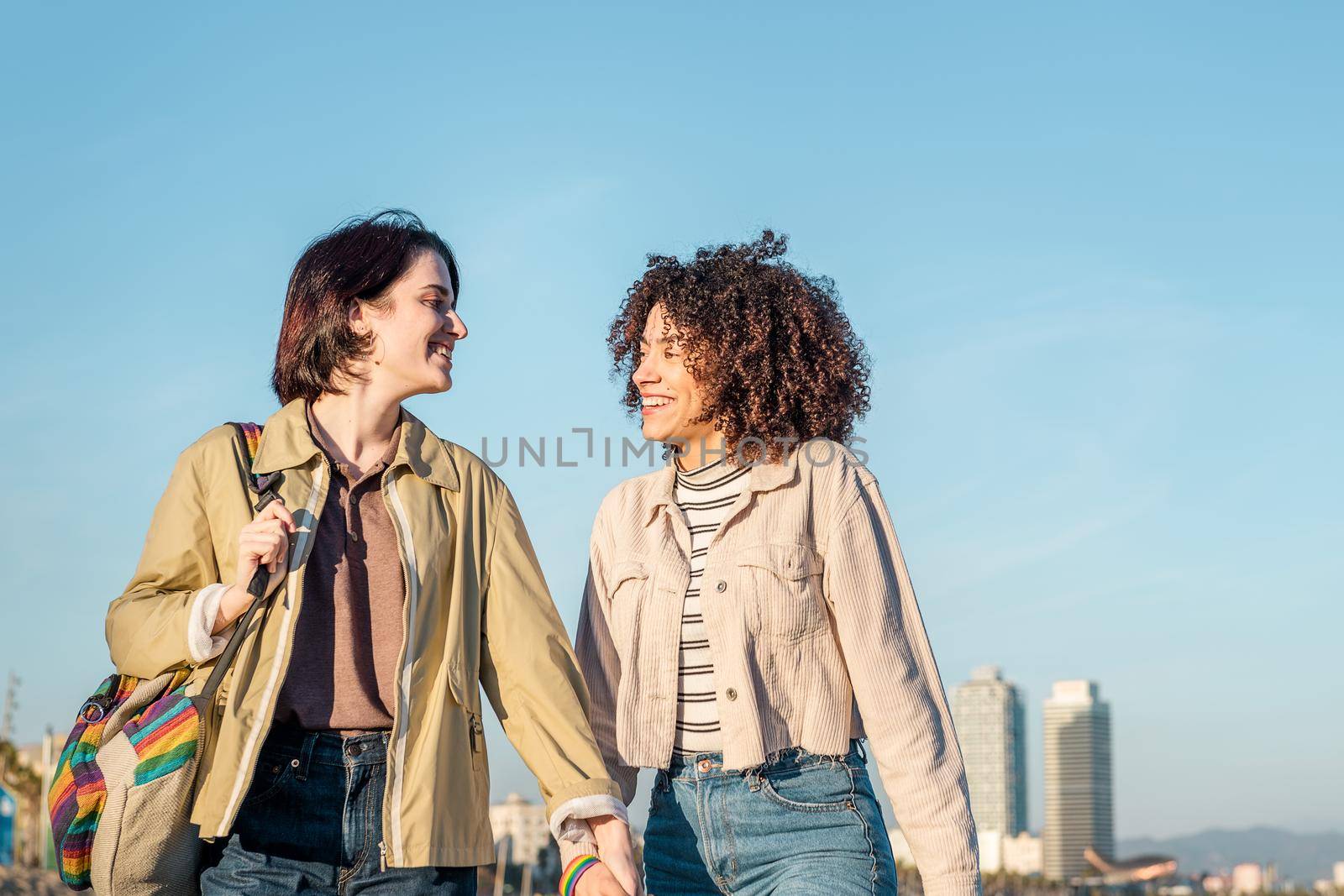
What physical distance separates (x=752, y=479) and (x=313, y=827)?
1817mm

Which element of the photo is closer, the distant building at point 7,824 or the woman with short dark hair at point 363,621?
the woman with short dark hair at point 363,621

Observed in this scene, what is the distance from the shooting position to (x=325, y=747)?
12.3 ft

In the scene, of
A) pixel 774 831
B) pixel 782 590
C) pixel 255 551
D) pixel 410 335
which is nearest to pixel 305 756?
pixel 255 551

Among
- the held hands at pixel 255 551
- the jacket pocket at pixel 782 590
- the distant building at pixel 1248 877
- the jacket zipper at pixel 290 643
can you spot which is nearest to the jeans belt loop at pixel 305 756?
the jacket zipper at pixel 290 643

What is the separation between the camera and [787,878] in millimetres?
4117

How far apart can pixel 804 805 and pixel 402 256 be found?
211cm

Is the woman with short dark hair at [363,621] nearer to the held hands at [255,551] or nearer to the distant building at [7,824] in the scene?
the held hands at [255,551]

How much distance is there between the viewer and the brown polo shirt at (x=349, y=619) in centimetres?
381

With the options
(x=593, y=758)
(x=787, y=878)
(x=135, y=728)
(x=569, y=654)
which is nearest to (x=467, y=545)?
(x=569, y=654)

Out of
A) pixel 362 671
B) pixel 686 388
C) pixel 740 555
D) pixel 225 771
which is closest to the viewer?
pixel 225 771

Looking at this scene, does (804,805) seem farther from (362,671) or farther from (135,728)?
(135,728)

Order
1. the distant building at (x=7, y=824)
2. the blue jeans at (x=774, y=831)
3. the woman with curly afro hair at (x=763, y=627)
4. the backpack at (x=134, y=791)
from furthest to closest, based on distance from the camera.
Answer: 1. the distant building at (x=7, y=824)
2. the woman with curly afro hair at (x=763, y=627)
3. the blue jeans at (x=774, y=831)
4. the backpack at (x=134, y=791)

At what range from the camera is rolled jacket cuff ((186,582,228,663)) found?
3.64 metres

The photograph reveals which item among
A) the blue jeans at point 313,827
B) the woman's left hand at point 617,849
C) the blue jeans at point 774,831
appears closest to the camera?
the blue jeans at point 313,827
